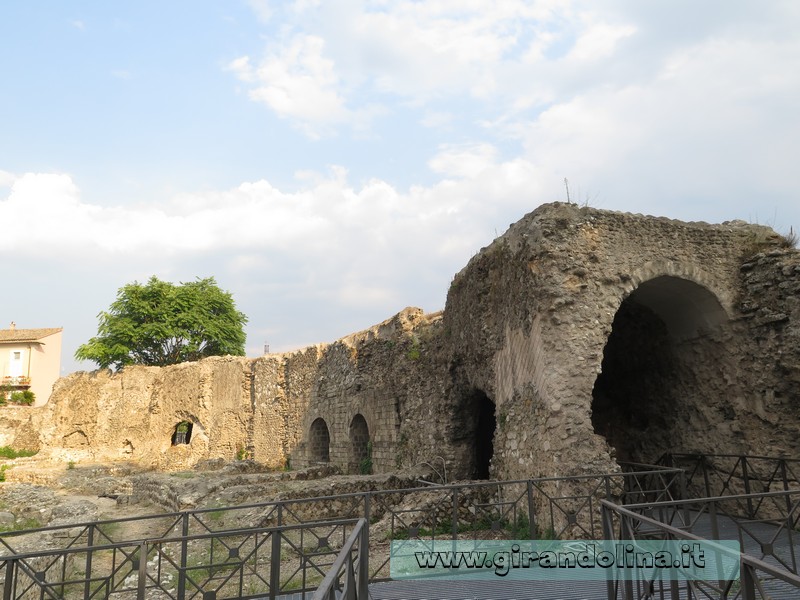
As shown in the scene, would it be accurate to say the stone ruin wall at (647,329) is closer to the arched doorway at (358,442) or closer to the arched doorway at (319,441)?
the arched doorway at (358,442)

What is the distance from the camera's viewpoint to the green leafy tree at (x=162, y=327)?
33.2 metres

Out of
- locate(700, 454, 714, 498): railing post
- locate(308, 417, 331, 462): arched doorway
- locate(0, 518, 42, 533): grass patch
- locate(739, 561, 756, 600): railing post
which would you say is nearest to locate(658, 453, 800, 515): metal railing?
locate(700, 454, 714, 498): railing post

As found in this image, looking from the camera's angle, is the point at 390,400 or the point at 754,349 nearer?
the point at 754,349

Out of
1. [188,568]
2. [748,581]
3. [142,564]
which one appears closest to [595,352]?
[188,568]

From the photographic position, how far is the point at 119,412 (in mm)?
26953

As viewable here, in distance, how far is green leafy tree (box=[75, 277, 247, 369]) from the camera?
109ft

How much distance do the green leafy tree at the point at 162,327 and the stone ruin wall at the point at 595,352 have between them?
2127 centimetres

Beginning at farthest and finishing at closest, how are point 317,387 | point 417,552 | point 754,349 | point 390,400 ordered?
1. point 317,387
2. point 390,400
3. point 754,349
4. point 417,552

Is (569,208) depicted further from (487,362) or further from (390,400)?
(390,400)

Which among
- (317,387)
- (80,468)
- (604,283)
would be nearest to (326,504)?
(604,283)

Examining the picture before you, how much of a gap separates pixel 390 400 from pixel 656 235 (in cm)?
837

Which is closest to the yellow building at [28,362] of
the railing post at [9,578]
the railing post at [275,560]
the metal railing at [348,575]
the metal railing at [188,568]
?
the metal railing at [188,568]

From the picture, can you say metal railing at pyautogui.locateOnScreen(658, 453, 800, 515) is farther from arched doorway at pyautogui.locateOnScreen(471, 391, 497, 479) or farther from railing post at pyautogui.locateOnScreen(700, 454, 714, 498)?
arched doorway at pyautogui.locateOnScreen(471, 391, 497, 479)

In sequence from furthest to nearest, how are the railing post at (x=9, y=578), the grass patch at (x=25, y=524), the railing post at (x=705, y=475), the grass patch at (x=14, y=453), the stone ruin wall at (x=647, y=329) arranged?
1. the grass patch at (x=14, y=453)
2. the grass patch at (x=25, y=524)
3. the railing post at (x=705, y=475)
4. the stone ruin wall at (x=647, y=329)
5. the railing post at (x=9, y=578)
